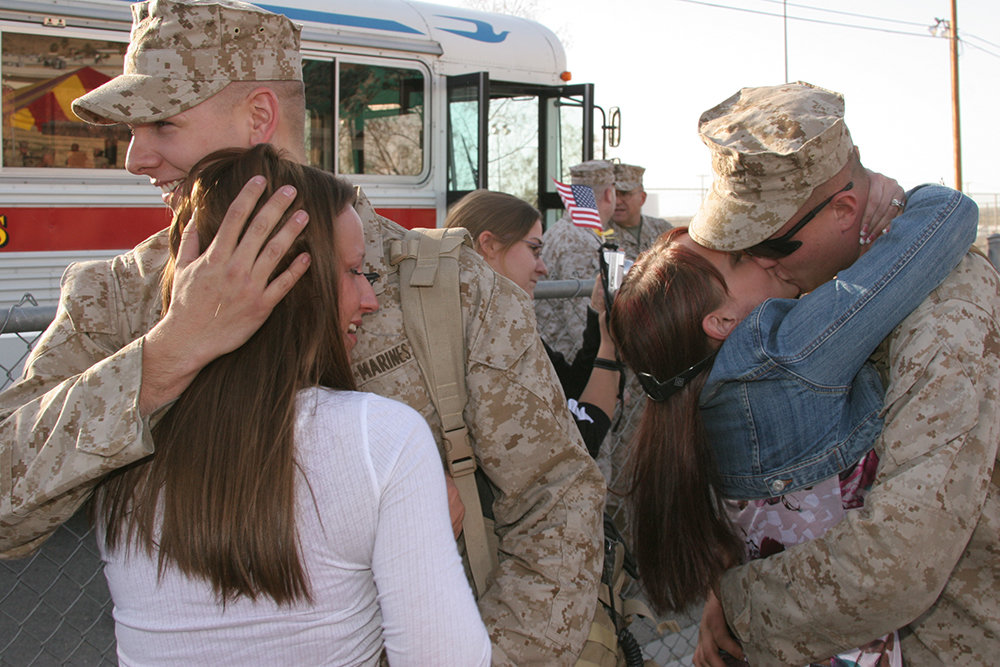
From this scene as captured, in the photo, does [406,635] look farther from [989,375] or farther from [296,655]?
[989,375]

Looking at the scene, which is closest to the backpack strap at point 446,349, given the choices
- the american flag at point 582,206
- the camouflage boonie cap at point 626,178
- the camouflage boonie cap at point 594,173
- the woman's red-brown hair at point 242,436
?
the woman's red-brown hair at point 242,436

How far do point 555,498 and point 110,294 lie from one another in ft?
2.99

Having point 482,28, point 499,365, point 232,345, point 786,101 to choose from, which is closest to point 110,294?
point 232,345

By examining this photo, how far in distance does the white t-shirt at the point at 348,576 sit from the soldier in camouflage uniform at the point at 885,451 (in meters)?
0.66

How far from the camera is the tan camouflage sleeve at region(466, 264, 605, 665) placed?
133 cm

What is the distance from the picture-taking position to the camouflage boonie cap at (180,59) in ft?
4.81

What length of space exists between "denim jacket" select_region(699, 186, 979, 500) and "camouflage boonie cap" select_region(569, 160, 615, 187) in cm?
440

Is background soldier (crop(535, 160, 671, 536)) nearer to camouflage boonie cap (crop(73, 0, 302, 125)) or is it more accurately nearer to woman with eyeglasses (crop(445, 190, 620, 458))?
woman with eyeglasses (crop(445, 190, 620, 458))

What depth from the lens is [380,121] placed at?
5977 mm

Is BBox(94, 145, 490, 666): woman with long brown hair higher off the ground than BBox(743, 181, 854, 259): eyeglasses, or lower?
lower

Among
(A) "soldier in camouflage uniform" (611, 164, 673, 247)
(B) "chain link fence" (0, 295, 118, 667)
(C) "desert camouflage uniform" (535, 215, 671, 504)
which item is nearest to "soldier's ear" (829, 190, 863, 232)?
(C) "desert camouflage uniform" (535, 215, 671, 504)

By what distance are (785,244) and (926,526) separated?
0.66 metres

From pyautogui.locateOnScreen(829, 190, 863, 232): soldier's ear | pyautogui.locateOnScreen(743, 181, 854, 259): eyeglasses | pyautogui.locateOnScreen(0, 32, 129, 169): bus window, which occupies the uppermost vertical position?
pyautogui.locateOnScreen(0, 32, 129, 169): bus window

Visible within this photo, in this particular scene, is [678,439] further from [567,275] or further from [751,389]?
[567,275]
